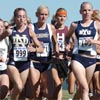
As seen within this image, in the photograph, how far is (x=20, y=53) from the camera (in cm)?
1046

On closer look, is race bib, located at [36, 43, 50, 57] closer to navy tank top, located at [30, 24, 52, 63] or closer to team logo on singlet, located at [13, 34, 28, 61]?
navy tank top, located at [30, 24, 52, 63]

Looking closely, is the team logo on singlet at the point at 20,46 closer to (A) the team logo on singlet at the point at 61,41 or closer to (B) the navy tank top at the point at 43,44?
(B) the navy tank top at the point at 43,44

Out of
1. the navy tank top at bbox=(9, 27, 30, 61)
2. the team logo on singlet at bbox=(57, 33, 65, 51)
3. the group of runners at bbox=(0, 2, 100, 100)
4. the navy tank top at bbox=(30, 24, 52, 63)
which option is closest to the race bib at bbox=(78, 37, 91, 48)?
the group of runners at bbox=(0, 2, 100, 100)

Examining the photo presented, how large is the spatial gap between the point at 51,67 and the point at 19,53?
0.92 m

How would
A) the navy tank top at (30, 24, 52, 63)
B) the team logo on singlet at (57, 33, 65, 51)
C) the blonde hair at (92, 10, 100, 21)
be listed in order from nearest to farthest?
1. the navy tank top at (30, 24, 52, 63)
2. the blonde hair at (92, 10, 100, 21)
3. the team logo on singlet at (57, 33, 65, 51)

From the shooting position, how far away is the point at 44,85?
11.1 m

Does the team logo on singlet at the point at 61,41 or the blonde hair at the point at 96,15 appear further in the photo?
the team logo on singlet at the point at 61,41

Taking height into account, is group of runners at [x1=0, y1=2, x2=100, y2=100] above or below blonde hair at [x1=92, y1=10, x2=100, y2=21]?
below

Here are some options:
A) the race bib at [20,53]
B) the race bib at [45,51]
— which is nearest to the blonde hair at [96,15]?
the race bib at [45,51]

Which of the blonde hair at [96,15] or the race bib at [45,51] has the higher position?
the blonde hair at [96,15]

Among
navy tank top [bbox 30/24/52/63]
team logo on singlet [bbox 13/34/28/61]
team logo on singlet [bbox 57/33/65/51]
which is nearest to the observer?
team logo on singlet [bbox 13/34/28/61]

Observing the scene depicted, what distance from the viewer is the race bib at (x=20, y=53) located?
10.5 meters

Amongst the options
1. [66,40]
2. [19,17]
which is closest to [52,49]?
[66,40]

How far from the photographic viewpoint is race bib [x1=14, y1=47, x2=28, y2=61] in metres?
10.5
